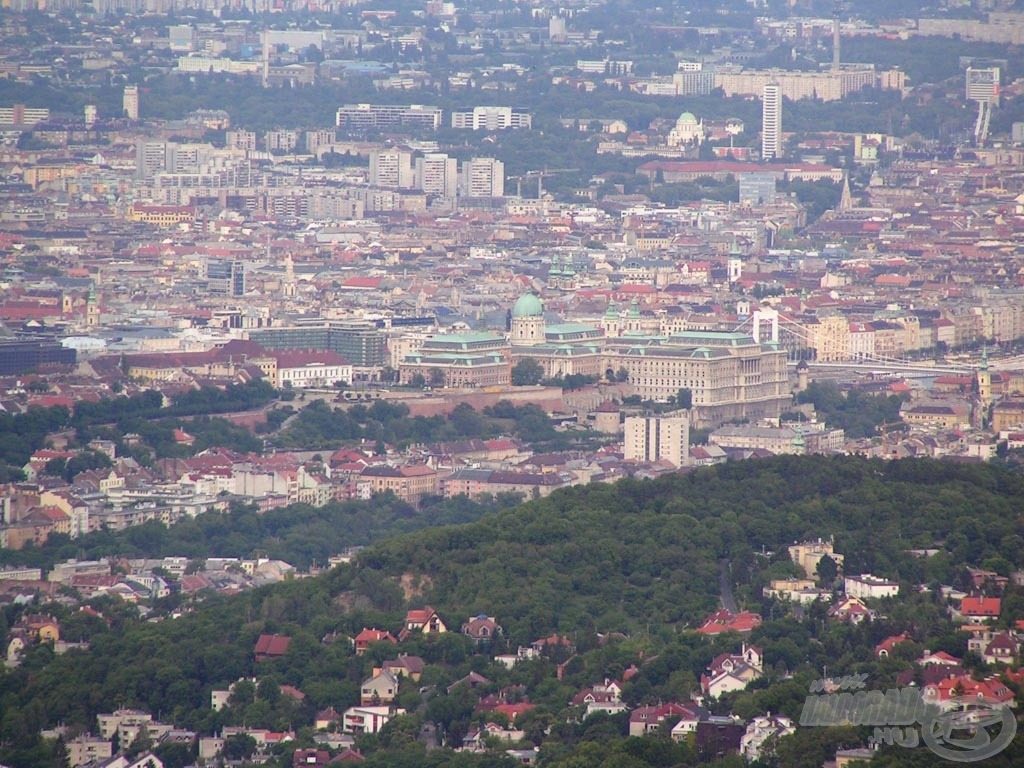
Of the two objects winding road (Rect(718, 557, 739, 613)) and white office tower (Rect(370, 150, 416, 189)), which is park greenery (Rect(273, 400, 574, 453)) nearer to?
winding road (Rect(718, 557, 739, 613))

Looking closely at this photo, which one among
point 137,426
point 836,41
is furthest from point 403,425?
point 836,41

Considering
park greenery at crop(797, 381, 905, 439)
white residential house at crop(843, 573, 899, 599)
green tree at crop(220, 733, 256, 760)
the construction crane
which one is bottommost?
the construction crane

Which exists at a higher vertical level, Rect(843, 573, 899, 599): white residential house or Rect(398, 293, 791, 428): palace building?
Rect(843, 573, 899, 599): white residential house

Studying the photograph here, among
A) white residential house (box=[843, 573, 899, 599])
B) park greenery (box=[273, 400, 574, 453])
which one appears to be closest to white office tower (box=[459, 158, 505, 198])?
park greenery (box=[273, 400, 574, 453])

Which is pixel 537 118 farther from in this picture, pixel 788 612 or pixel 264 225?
pixel 788 612

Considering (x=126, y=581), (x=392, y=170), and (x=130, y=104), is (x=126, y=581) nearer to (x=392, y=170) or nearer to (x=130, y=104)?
(x=392, y=170)
